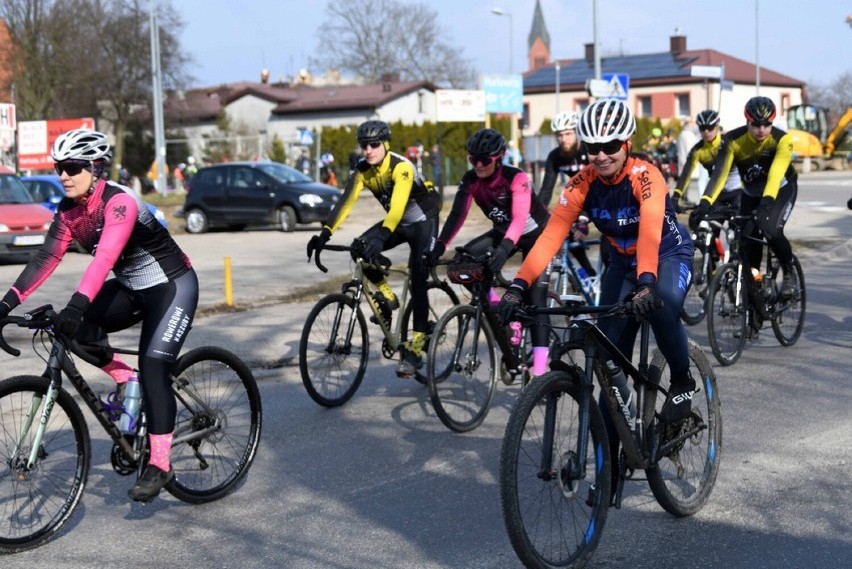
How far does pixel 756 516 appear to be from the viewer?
224 inches

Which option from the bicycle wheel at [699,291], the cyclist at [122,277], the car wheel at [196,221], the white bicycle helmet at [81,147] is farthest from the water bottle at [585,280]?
the car wheel at [196,221]

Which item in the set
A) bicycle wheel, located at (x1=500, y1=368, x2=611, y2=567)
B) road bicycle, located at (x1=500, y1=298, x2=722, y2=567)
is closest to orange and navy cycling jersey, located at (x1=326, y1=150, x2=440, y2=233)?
road bicycle, located at (x1=500, y1=298, x2=722, y2=567)

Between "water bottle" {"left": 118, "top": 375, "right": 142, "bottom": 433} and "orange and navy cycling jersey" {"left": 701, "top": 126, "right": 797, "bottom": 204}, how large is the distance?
17.8ft

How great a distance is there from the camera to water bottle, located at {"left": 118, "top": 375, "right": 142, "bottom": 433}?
5773 mm

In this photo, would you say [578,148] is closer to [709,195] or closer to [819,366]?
[709,195]

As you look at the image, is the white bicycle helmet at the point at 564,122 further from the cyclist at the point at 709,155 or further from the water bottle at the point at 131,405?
the water bottle at the point at 131,405

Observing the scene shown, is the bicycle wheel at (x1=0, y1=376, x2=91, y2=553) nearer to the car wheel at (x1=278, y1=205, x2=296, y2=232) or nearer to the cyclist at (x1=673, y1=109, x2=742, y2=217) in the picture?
the cyclist at (x1=673, y1=109, x2=742, y2=217)

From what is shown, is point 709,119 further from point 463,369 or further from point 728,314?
point 463,369

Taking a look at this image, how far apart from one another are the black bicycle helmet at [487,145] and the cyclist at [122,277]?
2.70 metres

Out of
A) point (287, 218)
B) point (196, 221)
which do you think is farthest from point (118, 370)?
point (196, 221)

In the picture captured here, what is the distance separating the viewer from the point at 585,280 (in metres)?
10.5

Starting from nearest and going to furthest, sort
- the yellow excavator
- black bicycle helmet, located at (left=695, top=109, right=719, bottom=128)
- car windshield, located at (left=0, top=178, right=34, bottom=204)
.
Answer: black bicycle helmet, located at (left=695, top=109, right=719, bottom=128)
car windshield, located at (left=0, top=178, right=34, bottom=204)
the yellow excavator

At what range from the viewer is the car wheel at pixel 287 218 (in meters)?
27.3

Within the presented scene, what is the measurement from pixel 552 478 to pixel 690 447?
1292mm
